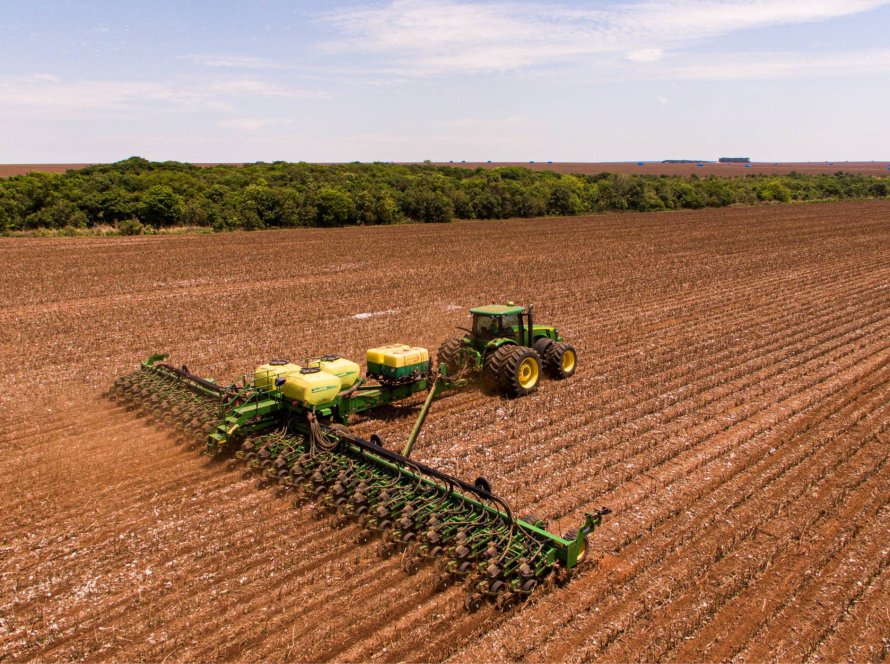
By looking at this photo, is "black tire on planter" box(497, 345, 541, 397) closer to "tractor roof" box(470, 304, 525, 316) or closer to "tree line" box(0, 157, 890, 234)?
"tractor roof" box(470, 304, 525, 316)

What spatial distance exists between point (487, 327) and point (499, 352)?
1.73ft

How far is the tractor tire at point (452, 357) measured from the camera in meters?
11.3

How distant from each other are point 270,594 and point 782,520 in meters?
→ 6.06

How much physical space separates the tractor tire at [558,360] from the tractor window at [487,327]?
5.36ft

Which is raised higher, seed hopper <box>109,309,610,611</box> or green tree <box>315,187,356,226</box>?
green tree <box>315,187,356,226</box>

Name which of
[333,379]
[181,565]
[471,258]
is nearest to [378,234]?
[471,258]

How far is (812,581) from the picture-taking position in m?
6.50

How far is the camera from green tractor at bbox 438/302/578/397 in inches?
443

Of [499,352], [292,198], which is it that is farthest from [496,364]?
[292,198]

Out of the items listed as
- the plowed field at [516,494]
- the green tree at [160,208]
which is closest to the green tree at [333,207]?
the green tree at [160,208]

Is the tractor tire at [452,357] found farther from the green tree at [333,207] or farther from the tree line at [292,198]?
the green tree at [333,207]

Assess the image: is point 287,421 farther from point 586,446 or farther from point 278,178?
point 278,178

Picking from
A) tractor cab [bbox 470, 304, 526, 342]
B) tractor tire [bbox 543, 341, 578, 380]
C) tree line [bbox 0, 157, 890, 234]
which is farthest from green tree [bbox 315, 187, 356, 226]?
tractor cab [bbox 470, 304, 526, 342]

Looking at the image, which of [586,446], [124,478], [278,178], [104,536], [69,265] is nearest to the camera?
[104,536]
